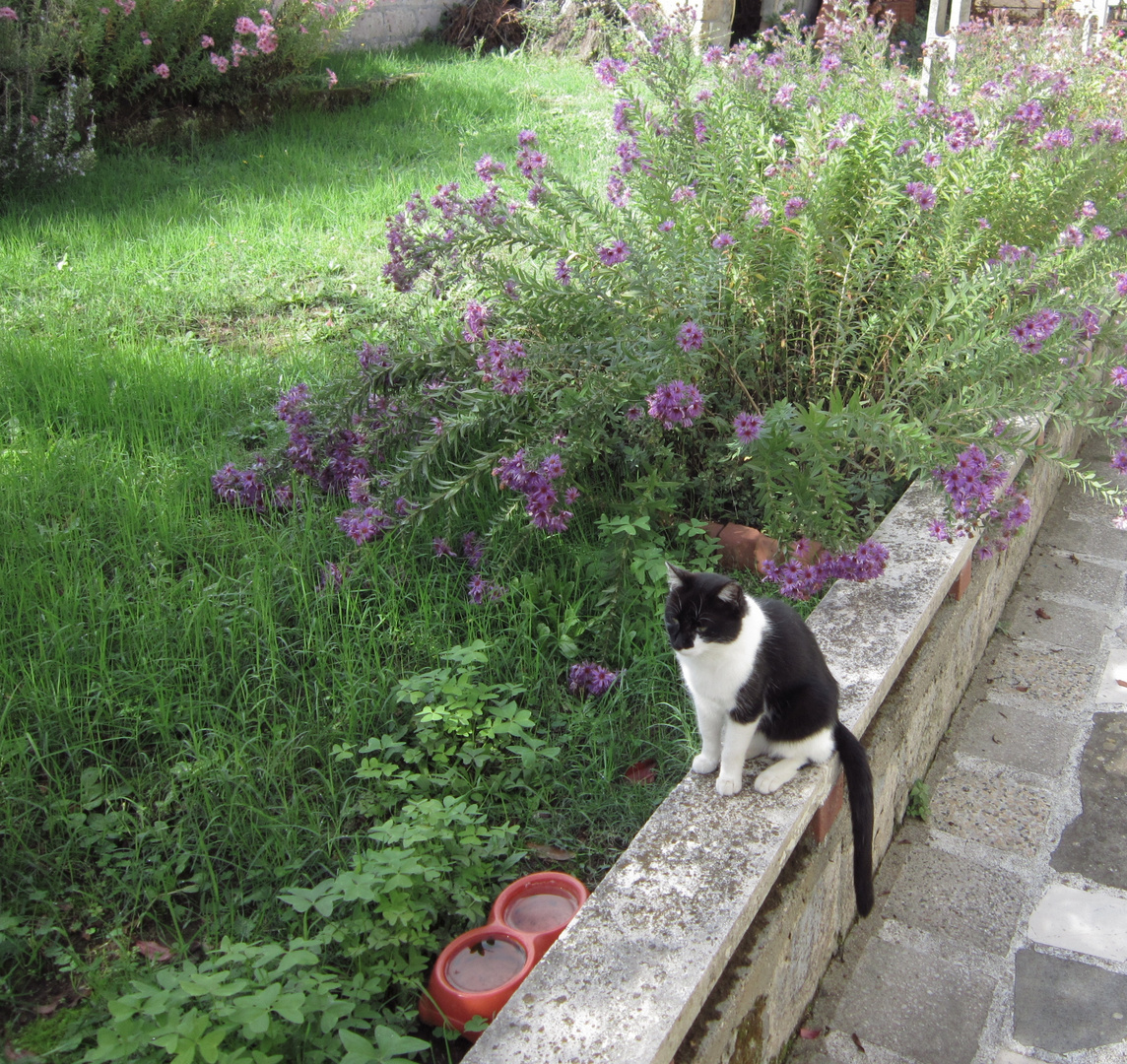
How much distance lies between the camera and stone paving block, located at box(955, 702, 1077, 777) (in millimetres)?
2879

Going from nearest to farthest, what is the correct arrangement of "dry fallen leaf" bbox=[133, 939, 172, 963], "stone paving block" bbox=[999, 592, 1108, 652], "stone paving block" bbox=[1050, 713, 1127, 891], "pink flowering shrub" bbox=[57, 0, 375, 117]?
1. "dry fallen leaf" bbox=[133, 939, 172, 963]
2. "stone paving block" bbox=[1050, 713, 1127, 891]
3. "stone paving block" bbox=[999, 592, 1108, 652]
4. "pink flowering shrub" bbox=[57, 0, 375, 117]

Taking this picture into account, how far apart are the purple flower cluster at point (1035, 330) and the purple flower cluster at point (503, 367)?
52.0 inches

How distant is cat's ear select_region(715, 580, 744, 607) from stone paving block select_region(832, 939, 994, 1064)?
904 mm

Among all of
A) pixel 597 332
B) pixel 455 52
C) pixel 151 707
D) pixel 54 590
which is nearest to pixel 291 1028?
pixel 151 707

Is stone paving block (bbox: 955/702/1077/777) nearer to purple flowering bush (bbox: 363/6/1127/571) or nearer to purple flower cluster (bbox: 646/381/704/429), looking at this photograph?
purple flowering bush (bbox: 363/6/1127/571)

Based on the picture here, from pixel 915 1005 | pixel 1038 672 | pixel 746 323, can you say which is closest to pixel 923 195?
pixel 746 323

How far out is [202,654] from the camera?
2.54 m

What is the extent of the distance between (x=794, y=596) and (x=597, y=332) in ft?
3.19

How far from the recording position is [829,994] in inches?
85.4

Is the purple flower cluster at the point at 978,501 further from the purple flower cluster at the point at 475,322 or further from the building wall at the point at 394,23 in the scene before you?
the building wall at the point at 394,23

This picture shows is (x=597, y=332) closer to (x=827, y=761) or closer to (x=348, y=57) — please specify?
(x=827, y=761)

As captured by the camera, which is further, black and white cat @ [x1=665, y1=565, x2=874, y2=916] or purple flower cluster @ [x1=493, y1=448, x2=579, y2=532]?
purple flower cluster @ [x1=493, y1=448, x2=579, y2=532]

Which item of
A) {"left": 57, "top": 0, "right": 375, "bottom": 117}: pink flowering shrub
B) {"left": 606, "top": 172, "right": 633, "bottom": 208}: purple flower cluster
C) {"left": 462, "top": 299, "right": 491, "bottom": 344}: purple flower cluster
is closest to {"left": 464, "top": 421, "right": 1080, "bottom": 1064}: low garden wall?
{"left": 462, "top": 299, "right": 491, "bottom": 344}: purple flower cluster

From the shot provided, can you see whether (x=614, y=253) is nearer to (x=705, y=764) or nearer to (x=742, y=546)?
(x=742, y=546)
